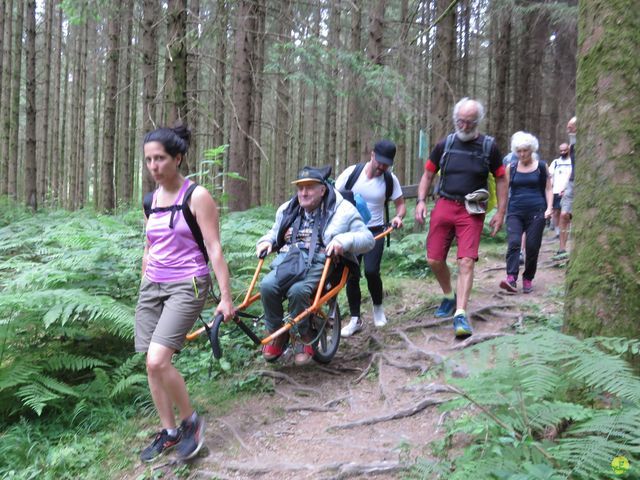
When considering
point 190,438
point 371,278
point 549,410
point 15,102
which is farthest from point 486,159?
point 15,102

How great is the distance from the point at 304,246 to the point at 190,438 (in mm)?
1880

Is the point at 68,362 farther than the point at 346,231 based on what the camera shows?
No

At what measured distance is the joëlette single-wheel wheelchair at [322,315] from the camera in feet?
13.7

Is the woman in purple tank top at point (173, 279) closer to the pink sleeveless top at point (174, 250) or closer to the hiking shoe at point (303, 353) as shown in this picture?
the pink sleeveless top at point (174, 250)

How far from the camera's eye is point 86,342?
5215 mm

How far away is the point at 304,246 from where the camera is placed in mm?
4656

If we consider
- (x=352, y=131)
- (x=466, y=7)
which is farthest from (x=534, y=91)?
(x=352, y=131)

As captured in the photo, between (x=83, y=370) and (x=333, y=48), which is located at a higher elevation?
(x=333, y=48)

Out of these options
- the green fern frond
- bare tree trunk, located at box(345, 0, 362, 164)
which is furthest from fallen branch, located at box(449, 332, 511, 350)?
bare tree trunk, located at box(345, 0, 362, 164)

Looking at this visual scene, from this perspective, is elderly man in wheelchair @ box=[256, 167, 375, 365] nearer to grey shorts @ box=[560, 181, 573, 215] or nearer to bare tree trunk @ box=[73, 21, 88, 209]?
grey shorts @ box=[560, 181, 573, 215]

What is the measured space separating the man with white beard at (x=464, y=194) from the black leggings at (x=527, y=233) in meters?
1.45

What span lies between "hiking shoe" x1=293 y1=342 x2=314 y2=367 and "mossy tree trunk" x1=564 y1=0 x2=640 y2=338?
7.78ft

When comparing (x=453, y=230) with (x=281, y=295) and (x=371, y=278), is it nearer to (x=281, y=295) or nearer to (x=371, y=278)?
(x=371, y=278)

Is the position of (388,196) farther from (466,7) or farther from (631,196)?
(466,7)
